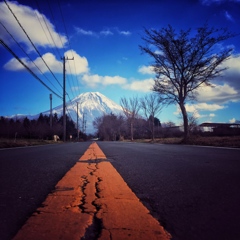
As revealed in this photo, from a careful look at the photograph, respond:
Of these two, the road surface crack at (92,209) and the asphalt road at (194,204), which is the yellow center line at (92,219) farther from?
the asphalt road at (194,204)

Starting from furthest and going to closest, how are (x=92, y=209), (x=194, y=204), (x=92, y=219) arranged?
(x=194, y=204) < (x=92, y=209) < (x=92, y=219)

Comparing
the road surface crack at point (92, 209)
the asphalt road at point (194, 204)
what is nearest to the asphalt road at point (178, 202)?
the asphalt road at point (194, 204)

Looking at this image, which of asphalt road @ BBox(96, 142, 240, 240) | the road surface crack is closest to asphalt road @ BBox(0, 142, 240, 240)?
asphalt road @ BBox(96, 142, 240, 240)

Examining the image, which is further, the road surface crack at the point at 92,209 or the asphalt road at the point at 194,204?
the asphalt road at the point at 194,204

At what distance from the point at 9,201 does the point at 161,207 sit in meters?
1.12

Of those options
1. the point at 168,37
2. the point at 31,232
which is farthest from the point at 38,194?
the point at 168,37

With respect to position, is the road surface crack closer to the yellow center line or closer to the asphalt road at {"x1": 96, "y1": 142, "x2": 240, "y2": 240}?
the yellow center line

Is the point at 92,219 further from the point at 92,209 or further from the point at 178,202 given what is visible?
the point at 178,202

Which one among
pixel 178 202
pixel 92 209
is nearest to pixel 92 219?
pixel 92 209

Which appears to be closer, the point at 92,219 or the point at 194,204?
the point at 92,219

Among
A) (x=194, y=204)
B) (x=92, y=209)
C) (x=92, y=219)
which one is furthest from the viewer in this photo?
(x=194, y=204)

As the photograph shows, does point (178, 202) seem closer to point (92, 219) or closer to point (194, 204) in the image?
point (194, 204)

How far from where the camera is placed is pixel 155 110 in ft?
115

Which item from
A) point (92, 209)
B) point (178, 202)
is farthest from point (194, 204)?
point (92, 209)
